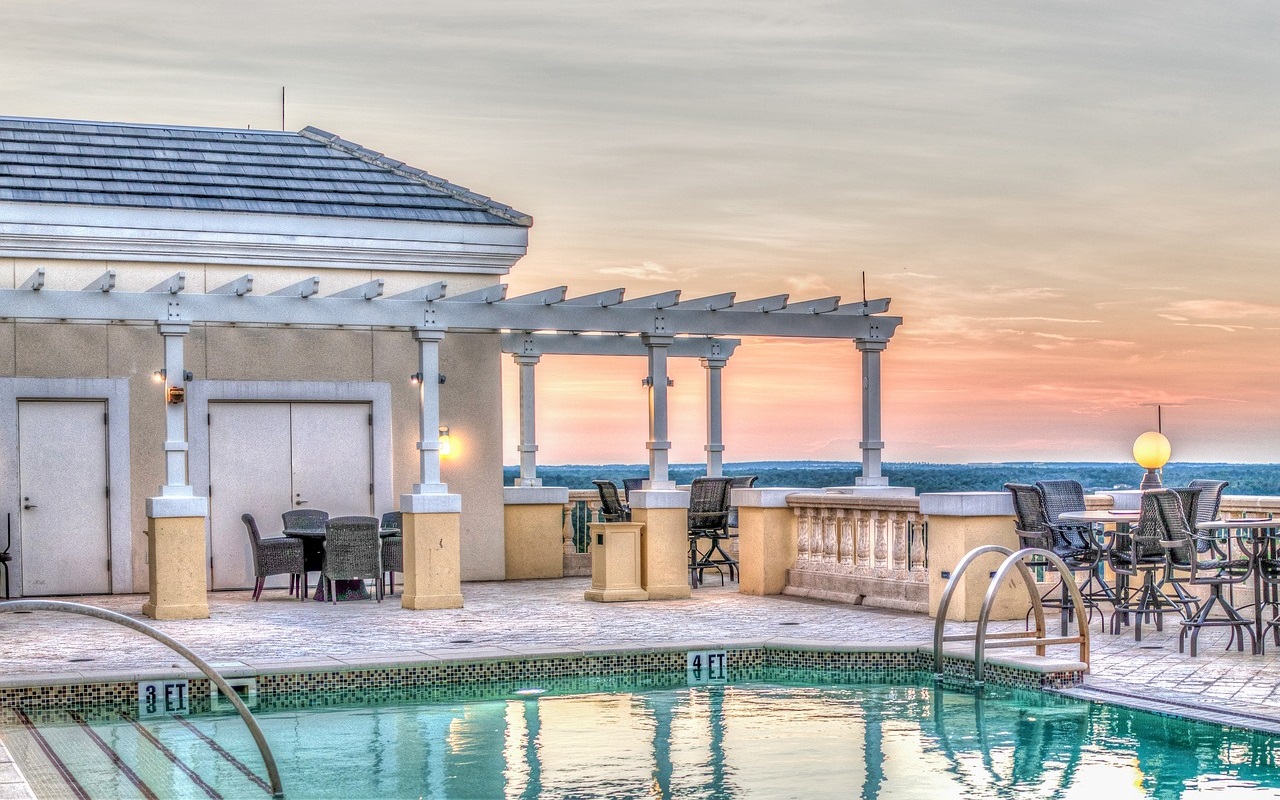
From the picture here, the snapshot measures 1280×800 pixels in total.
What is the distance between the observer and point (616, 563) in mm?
14523

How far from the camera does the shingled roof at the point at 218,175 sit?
51.3ft

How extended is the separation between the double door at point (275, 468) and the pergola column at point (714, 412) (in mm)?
5685

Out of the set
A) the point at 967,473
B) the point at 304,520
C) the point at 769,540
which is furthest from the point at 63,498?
the point at 967,473

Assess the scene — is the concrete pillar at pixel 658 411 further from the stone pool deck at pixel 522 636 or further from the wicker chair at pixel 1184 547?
the wicker chair at pixel 1184 547

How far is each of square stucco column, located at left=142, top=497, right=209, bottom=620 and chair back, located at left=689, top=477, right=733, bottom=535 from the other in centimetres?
581

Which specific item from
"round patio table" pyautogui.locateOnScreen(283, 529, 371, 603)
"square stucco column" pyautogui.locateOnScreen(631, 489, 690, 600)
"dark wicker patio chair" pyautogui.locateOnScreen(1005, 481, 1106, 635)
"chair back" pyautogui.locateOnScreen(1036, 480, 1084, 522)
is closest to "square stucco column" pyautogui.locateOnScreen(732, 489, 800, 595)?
"square stucco column" pyautogui.locateOnScreen(631, 489, 690, 600)

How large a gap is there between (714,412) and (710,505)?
373cm

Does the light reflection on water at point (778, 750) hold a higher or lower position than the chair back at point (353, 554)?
lower

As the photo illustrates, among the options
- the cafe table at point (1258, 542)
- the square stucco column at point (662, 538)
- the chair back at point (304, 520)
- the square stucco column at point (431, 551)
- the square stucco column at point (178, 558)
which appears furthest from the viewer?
the chair back at point (304, 520)

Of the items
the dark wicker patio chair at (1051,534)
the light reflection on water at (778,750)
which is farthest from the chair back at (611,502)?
the light reflection on water at (778,750)

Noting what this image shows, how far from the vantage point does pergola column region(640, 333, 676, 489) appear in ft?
48.7

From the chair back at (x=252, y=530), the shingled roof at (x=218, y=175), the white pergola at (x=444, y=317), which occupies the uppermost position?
the shingled roof at (x=218, y=175)

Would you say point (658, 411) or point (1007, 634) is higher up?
point (658, 411)

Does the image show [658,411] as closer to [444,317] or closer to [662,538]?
[662,538]
